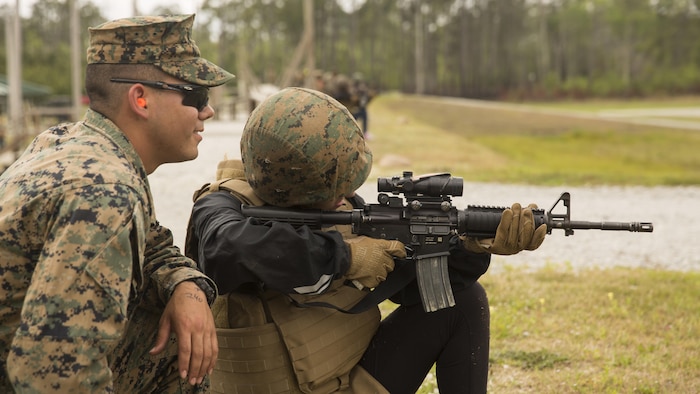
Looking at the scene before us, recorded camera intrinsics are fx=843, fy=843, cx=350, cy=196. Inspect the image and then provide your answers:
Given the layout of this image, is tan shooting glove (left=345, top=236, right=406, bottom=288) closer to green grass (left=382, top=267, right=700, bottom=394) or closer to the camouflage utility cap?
the camouflage utility cap

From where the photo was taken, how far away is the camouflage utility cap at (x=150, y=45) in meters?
2.60

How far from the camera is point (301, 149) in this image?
2910 mm

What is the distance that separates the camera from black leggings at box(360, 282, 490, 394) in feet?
10.5

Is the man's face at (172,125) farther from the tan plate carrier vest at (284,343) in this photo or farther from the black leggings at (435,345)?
the black leggings at (435,345)

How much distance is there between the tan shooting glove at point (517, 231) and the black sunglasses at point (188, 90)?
1.12m

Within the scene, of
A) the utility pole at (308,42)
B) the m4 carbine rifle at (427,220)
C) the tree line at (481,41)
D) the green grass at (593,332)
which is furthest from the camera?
the tree line at (481,41)

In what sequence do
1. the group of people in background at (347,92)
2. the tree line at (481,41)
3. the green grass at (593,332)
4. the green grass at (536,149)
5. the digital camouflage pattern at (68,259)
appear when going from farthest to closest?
the tree line at (481,41) → the group of people in background at (347,92) → the green grass at (536,149) → the green grass at (593,332) → the digital camouflage pattern at (68,259)

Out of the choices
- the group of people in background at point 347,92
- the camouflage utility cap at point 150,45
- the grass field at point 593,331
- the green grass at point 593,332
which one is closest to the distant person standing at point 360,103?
the group of people in background at point 347,92

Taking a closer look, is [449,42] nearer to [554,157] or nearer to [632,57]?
[632,57]

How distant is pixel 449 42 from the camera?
8194cm

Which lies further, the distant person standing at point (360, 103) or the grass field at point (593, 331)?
the distant person standing at point (360, 103)

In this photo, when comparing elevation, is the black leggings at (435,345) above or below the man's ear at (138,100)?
below

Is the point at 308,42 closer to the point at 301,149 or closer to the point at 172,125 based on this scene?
the point at 301,149

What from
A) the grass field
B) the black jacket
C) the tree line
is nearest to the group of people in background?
the grass field
